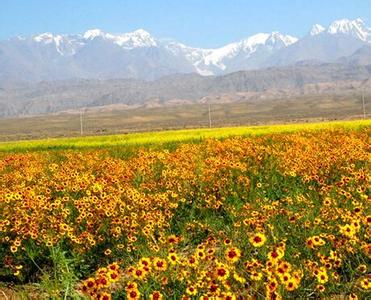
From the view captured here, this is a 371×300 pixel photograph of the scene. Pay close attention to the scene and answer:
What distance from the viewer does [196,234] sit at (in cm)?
714

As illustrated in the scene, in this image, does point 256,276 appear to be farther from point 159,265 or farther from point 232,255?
point 159,265

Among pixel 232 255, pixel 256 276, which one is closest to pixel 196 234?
pixel 232 255

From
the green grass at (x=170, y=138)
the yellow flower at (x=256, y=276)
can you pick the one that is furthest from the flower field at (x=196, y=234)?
the green grass at (x=170, y=138)

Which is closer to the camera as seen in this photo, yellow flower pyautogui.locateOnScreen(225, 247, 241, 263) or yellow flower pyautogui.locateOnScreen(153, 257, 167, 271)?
yellow flower pyautogui.locateOnScreen(225, 247, 241, 263)

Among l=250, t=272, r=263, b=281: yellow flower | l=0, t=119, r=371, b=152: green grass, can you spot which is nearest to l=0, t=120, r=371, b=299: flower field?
l=250, t=272, r=263, b=281: yellow flower

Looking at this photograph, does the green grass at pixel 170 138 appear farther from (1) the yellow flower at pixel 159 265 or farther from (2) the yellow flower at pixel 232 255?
(2) the yellow flower at pixel 232 255

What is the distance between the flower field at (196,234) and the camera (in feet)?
13.9

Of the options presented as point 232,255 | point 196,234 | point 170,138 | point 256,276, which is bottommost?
point 170,138

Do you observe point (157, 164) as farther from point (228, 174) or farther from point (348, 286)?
point (348, 286)

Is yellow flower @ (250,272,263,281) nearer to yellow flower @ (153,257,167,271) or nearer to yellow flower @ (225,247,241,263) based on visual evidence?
yellow flower @ (225,247,241,263)

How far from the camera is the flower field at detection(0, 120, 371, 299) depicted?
423 cm

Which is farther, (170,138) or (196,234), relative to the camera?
(170,138)

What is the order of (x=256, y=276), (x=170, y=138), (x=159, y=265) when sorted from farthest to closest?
(x=170, y=138), (x=159, y=265), (x=256, y=276)

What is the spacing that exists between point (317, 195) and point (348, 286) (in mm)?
3432
